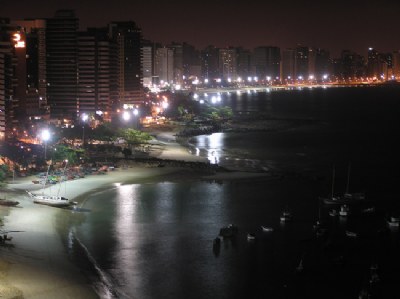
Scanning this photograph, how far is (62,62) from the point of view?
42844mm

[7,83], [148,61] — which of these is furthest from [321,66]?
[7,83]

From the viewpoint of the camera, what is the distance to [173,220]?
1670cm

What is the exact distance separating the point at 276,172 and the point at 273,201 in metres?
5.17

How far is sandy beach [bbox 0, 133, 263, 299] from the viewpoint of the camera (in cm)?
1122

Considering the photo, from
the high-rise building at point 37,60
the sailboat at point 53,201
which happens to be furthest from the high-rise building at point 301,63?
the sailboat at point 53,201

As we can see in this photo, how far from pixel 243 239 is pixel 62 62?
3037 cm

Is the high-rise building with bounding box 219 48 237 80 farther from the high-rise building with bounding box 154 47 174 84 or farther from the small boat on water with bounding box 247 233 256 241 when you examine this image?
the small boat on water with bounding box 247 233 256 241

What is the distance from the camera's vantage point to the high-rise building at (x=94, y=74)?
4344cm

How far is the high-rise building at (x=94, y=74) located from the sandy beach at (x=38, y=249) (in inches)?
890

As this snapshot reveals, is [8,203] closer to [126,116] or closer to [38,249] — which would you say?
[38,249]

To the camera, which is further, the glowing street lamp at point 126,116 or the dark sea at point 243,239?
the glowing street lamp at point 126,116

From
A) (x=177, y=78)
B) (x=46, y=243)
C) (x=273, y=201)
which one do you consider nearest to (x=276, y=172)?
(x=273, y=201)

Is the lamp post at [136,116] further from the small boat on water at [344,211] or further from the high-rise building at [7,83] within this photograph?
the small boat on water at [344,211]

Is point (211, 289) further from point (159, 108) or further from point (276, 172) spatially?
point (159, 108)
